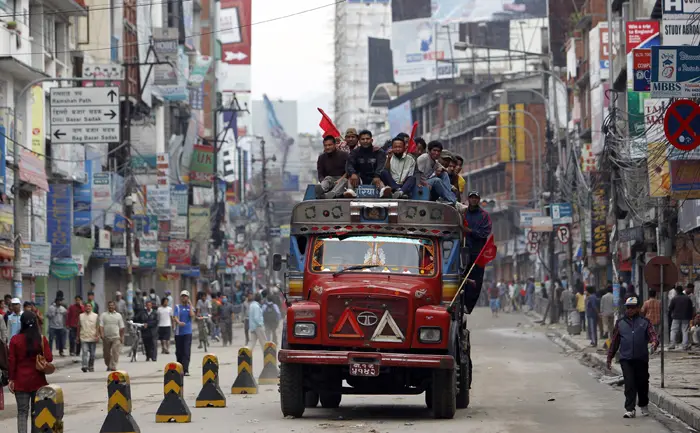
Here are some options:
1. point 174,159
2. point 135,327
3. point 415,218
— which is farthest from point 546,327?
point 415,218

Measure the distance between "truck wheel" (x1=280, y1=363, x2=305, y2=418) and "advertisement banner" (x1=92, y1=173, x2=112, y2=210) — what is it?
120 ft

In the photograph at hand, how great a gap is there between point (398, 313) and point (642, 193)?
2183 cm

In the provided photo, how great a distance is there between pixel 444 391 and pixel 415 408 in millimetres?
2671

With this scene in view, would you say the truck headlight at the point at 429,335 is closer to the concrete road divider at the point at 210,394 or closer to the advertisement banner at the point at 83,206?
the concrete road divider at the point at 210,394

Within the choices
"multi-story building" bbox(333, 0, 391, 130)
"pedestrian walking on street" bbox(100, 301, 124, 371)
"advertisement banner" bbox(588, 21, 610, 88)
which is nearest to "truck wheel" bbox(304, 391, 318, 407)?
"pedestrian walking on street" bbox(100, 301, 124, 371)

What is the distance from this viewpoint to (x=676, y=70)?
66.1 ft

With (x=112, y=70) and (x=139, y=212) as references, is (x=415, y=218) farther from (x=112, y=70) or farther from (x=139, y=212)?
(x=139, y=212)

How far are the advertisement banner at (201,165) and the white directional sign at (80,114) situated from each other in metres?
40.8

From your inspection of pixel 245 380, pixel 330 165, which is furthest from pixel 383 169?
pixel 245 380

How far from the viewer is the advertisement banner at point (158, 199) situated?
63.6 meters

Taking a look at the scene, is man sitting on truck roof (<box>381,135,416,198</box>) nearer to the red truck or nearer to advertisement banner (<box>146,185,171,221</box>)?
the red truck

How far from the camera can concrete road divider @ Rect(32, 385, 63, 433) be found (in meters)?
13.9

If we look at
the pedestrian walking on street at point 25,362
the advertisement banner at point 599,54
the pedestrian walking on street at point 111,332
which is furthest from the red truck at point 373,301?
the advertisement banner at point 599,54

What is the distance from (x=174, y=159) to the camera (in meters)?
78.8
